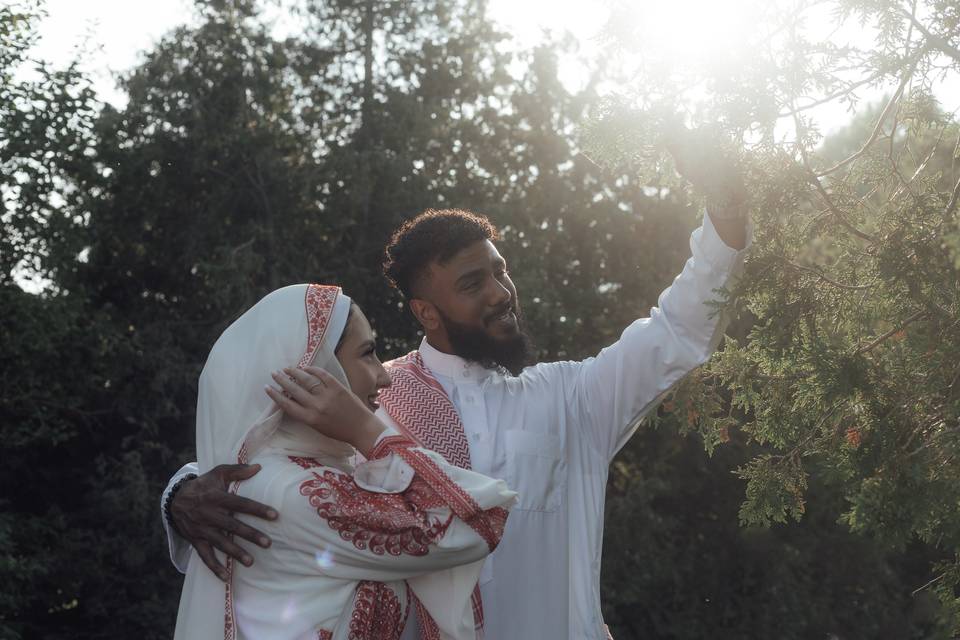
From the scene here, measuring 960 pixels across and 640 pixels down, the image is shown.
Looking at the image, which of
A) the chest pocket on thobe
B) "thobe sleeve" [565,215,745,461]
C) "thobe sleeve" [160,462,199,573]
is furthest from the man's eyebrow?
"thobe sleeve" [160,462,199,573]

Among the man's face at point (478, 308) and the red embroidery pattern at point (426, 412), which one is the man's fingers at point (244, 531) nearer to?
the red embroidery pattern at point (426, 412)

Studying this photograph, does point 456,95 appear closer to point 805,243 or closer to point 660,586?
point 660,586

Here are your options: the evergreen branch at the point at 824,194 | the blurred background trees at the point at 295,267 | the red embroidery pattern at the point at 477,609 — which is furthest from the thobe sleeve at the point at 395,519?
the blurred background trees at the point at 295,267

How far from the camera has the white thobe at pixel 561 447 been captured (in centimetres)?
371

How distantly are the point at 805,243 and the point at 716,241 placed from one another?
26 cm

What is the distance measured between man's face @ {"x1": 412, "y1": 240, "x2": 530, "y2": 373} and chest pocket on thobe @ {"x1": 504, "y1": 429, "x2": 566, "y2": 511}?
293mm

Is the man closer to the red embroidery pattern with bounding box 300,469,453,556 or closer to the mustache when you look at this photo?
the mustache

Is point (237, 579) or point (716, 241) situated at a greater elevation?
point (716, 241)

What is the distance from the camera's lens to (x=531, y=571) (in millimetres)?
3949

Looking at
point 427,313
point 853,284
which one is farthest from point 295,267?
point 853,284

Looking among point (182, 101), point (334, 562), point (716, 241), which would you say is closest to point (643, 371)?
point (716, 241)

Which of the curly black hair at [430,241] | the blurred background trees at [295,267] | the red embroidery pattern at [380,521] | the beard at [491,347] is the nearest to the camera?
the red embroidery pattern at [380,521]

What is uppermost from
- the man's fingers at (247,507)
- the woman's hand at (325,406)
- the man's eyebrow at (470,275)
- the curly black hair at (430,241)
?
the curly black hair at (430,241)

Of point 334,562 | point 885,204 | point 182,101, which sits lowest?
point 334,562
